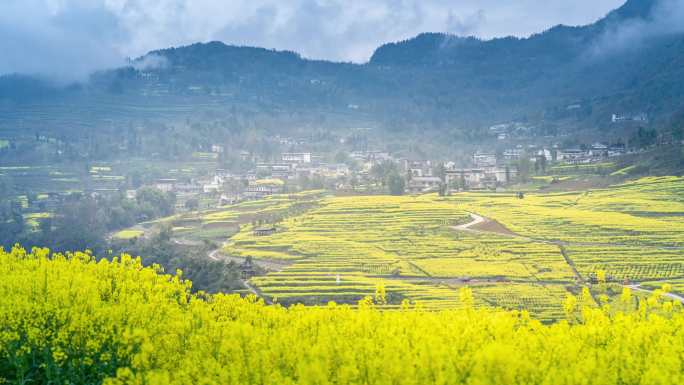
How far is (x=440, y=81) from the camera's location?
181 metres

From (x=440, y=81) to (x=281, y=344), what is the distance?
565 ft

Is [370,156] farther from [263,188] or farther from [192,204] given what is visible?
[192,204]

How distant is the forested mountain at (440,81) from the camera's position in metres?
136

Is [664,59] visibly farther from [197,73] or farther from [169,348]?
[169,348]

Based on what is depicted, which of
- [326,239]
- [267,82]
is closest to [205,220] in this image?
[326,239]

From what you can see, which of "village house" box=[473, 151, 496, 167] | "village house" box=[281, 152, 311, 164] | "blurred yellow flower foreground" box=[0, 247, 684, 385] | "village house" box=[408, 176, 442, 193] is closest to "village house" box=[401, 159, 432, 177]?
"village house" box=[408, 176, 442, 193]

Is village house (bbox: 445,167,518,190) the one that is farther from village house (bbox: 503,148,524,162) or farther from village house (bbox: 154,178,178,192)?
village house (bbox: 154,178,178,192)

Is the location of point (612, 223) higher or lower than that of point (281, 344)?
lower

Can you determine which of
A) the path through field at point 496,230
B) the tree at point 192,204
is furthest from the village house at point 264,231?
the tree at point 192,204

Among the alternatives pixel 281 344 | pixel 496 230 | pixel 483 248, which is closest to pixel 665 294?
pixel 483 248

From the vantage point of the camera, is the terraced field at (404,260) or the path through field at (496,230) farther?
the path through field at (496,230)

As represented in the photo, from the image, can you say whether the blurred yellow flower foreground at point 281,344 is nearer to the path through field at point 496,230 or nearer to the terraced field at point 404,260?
the terraced field at point 404,260

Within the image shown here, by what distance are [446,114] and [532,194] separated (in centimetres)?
9256

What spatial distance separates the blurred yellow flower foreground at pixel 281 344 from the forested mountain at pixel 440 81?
105 meters
